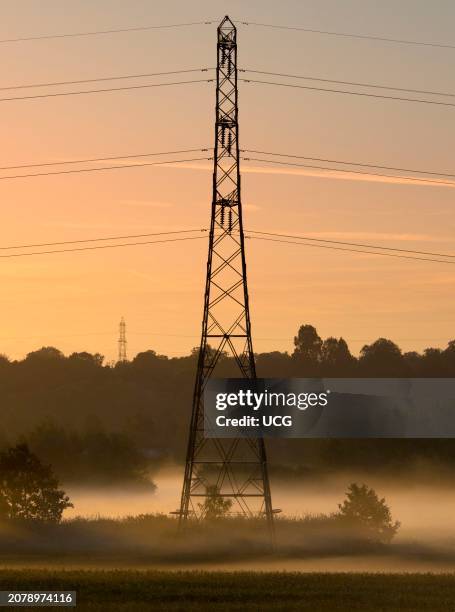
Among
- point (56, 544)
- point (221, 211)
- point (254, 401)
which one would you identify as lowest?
point (56, 544)

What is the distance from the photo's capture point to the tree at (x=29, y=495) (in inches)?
3925

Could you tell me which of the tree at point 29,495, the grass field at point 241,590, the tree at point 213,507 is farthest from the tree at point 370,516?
the grass field at point 241,590

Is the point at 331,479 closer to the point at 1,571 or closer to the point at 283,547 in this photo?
the point at 283,547

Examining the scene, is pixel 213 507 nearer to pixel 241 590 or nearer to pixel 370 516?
pixel 370 516

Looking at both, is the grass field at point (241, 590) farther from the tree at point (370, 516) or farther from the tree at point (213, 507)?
the tree at point (370, 516)

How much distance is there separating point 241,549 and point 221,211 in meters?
21.5

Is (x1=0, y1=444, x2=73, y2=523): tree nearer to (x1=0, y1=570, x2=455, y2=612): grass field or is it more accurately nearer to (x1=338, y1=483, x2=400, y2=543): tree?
(x1=338, y1=483, x2=400, y2=543): tree

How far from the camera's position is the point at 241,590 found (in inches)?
2264

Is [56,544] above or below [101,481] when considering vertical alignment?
below

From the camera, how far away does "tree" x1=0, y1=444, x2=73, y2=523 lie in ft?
A: 327

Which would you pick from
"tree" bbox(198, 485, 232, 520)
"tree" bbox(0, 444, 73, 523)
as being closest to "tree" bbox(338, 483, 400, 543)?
"tree" bbox(198, 485, 232, 520)

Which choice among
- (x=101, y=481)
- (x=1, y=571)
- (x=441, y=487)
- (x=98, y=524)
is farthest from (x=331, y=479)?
(x=1, y=571)

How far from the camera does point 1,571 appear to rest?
2542 inches

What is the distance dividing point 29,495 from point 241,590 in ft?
152
